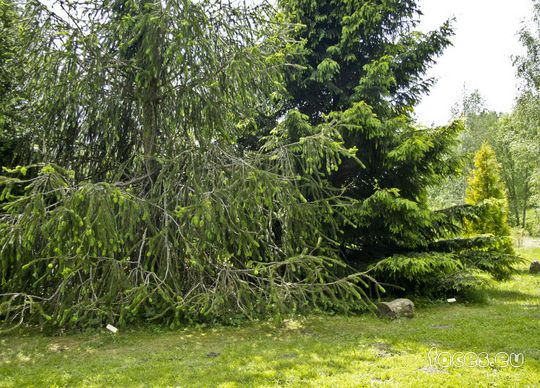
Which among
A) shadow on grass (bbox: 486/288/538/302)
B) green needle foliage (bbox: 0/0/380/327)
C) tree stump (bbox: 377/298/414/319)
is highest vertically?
green needle foliage (bbox: 0/0/380/327)

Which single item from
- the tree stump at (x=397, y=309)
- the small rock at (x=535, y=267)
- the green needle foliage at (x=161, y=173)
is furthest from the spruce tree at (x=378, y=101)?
the small rock at (x=535, y=267)

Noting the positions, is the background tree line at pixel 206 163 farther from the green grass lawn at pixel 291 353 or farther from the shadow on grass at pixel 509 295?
the shadow on grass at pixel 509 295

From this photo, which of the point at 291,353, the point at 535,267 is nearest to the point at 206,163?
the point at 291,353

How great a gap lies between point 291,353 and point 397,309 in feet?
8.73

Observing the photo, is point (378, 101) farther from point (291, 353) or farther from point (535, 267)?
point (535, 267)

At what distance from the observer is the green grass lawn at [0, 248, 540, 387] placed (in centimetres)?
383

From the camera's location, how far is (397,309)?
659cm

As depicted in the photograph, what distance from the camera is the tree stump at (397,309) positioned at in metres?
6.57

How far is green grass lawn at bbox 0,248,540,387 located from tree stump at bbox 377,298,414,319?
192mm

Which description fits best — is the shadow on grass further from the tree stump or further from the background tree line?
the tree stump

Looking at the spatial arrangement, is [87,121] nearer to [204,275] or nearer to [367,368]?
[204,275]

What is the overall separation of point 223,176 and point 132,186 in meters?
1.67

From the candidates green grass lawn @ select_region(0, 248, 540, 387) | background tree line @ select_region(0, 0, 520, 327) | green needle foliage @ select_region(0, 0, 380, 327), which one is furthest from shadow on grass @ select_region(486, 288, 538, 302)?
green needle foliage @ select_region(0, 0, 380, 327)

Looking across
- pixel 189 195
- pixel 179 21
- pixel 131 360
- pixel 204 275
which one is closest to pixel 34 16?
pixel 179 21
